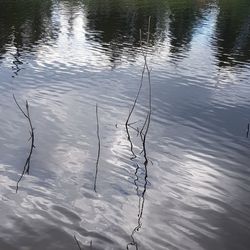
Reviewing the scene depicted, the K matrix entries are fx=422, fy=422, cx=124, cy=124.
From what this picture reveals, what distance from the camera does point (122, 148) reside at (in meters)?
20.2

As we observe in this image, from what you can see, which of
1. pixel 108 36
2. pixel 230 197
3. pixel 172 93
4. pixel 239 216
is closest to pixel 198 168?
pixel 230 197

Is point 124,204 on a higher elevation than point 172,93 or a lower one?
higher

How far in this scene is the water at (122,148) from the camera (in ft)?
45.3

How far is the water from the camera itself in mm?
13812

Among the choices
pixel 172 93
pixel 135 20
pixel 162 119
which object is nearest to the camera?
pixel 162 119

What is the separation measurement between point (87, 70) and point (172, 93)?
8.78m

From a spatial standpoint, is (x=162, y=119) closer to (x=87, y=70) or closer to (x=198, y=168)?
(x=198, y=168)

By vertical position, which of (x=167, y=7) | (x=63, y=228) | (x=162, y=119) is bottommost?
(x=167, y=7)

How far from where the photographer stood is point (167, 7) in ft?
292

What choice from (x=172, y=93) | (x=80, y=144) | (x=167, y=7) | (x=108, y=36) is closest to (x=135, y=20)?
(x=108, y=36)

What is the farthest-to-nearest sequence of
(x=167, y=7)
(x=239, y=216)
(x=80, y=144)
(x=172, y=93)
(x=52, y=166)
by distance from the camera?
(x=167, y=7) < (x=172, y=93) < (x=80, y=144) < (x=52, y=166) < (x=239, y=216)

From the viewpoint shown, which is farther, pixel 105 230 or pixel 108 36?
pixel 108 36

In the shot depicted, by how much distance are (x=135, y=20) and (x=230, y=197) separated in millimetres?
54327

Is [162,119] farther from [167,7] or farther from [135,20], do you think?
[167,7]
